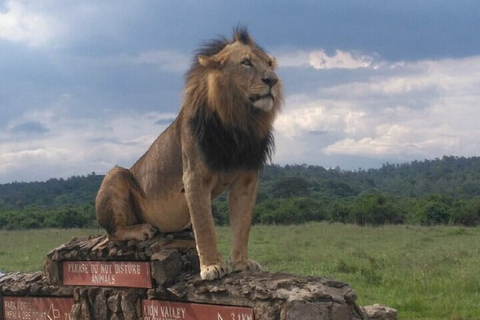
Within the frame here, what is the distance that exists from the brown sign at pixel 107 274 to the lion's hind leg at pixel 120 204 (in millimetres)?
238

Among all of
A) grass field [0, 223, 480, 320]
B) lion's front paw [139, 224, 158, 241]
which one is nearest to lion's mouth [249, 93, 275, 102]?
lion's front paw [139, 224, 158, 241]

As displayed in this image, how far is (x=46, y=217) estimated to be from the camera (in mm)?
32219

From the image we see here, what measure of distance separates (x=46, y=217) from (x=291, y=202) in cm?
1114

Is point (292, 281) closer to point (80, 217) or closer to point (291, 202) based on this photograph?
point (80, 217)

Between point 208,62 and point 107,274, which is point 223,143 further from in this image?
point 107,274

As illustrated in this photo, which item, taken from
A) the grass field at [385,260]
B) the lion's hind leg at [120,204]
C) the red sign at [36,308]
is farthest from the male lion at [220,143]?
the grass field at [385,260]

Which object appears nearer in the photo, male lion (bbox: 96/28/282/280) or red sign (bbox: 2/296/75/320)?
male lion (bbox: 96/28/282/280)

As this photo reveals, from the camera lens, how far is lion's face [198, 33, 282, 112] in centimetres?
459

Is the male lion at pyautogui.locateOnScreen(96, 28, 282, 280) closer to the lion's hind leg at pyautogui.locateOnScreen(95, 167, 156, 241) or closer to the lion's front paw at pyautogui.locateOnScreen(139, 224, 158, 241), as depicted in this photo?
the lion's front paw at pyautogui.locateOnScreen(139, 224, 158, 241)

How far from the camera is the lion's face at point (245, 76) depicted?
459 cm

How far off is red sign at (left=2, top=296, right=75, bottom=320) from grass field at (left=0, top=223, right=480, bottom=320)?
3.91 m

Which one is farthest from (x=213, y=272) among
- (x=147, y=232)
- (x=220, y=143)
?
(x=147, y=232)

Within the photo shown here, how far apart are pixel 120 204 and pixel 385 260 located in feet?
27.5

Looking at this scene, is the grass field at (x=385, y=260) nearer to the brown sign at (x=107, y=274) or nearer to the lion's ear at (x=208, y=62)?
the brown sign at (x=107, y=274)
